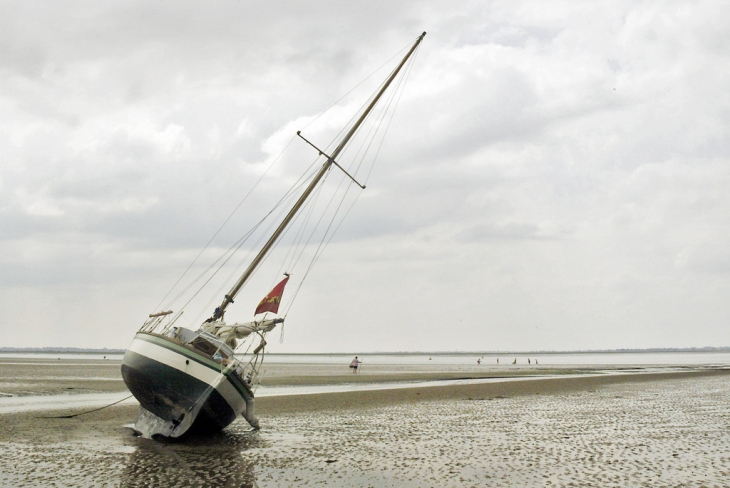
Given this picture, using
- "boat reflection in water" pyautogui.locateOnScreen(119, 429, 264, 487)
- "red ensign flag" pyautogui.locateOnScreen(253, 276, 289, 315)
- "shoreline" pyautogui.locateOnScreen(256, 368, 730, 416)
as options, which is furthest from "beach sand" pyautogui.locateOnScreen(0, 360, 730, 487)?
"red ensign flag" pyautogui.locateOnScreen(253, 276, 289, 315)

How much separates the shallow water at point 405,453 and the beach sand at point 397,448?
3cm

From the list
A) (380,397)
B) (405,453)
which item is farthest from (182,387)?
(380,397)

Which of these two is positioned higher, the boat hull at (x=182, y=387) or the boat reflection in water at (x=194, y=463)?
the boat hull at (x=182, y=387)

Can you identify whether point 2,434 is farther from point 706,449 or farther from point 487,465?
point 706,449

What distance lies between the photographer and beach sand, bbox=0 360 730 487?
445 inches

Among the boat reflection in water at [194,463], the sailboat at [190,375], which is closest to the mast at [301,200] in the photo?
the sailboat at [190,375]

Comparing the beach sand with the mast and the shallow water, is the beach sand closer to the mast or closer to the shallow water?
the shallow water

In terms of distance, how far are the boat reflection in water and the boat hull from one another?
0.57 meters

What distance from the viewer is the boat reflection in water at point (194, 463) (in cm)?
1109

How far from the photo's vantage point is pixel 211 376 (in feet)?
52.5

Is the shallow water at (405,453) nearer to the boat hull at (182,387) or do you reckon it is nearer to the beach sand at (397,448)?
the beach sand at (397,448)

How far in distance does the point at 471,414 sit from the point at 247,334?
9250 millimetres

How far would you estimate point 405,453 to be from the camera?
13.9 meters

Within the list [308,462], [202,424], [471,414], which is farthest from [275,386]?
[308,462]
